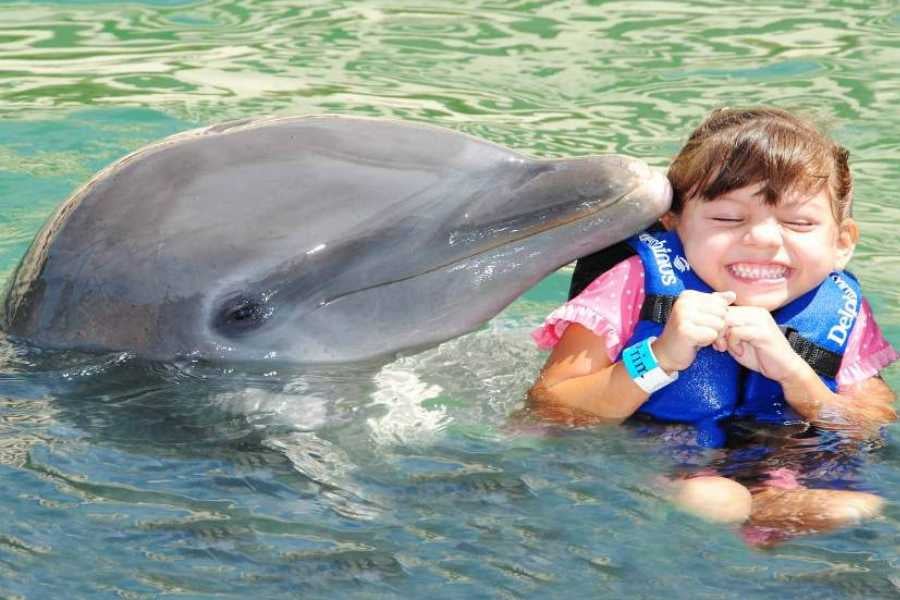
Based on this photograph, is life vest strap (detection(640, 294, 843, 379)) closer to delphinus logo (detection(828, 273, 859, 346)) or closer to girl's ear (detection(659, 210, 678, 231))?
delphinus logo (detection(828, 273, 859, 346))

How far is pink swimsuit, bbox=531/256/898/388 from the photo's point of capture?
6117 mm

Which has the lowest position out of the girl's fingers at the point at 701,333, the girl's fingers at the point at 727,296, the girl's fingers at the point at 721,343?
the girl's fingers at the point at 721,343

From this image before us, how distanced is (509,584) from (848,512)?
4.04 ft

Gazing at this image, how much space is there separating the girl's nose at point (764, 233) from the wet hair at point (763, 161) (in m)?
0.08

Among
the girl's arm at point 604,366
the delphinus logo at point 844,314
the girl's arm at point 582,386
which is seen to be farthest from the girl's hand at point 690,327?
the delphinus logo at point 844,314

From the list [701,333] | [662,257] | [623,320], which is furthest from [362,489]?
[662,257]

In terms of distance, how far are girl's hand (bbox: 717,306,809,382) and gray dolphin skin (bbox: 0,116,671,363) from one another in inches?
20.0

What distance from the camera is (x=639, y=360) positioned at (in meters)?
5.85

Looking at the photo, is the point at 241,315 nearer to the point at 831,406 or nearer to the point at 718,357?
the point at 718,357

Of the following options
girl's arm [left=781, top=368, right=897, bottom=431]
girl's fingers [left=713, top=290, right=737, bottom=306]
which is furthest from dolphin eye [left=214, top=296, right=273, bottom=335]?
girl's arm [left=781, top=368, right=897, bottom=431]

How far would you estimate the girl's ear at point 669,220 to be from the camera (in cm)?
639

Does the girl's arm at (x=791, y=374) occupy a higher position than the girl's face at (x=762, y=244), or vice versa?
the girl's face at (x=762, y=244)

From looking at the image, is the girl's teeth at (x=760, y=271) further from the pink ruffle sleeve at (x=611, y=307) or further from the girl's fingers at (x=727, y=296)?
the pink ruffle sleeve at (x=611, y=307)

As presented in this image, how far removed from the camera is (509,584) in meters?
4.62
